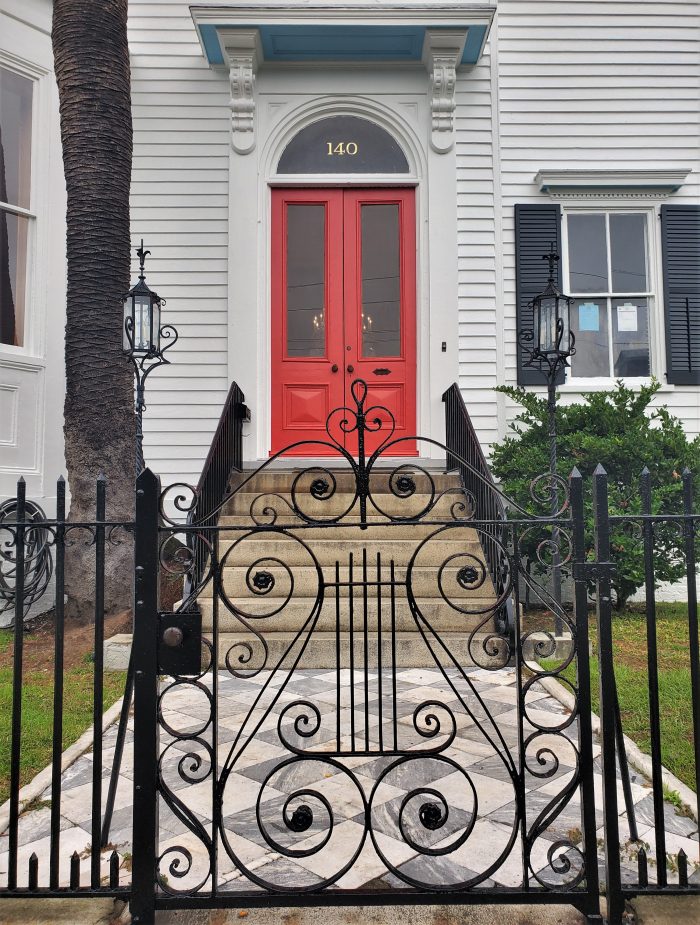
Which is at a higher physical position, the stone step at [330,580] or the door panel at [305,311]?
the door panel at [305,311]

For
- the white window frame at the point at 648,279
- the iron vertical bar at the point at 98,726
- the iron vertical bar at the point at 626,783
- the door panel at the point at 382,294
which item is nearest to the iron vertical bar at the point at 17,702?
the iron vertical bar at the point at 98,726

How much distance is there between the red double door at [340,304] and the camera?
7.04m

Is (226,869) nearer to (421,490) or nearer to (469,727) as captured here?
(469,727)

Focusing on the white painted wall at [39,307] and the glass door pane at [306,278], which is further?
the glass door pane at [306,278]

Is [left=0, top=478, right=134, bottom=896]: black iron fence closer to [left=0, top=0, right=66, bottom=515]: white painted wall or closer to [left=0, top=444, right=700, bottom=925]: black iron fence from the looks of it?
[left=0, top=444, right=700, bottom=925]: black iron fence

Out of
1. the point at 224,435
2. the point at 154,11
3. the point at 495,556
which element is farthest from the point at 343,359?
the point at 154,11

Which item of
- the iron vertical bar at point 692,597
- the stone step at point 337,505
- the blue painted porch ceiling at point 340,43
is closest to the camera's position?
the iron vertical bar at point 692,597

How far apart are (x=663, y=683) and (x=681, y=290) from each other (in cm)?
468

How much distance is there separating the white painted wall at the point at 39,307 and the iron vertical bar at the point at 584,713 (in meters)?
5.50

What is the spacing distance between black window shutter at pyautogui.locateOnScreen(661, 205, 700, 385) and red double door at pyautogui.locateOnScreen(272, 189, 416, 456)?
2.71 metres

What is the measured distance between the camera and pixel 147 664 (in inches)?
81.2

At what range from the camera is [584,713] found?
205 cm

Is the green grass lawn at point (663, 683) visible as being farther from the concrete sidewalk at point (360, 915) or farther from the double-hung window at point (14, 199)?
the double-hung window at point (14, 199)

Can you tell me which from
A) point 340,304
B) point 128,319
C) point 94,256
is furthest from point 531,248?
point 94,256
